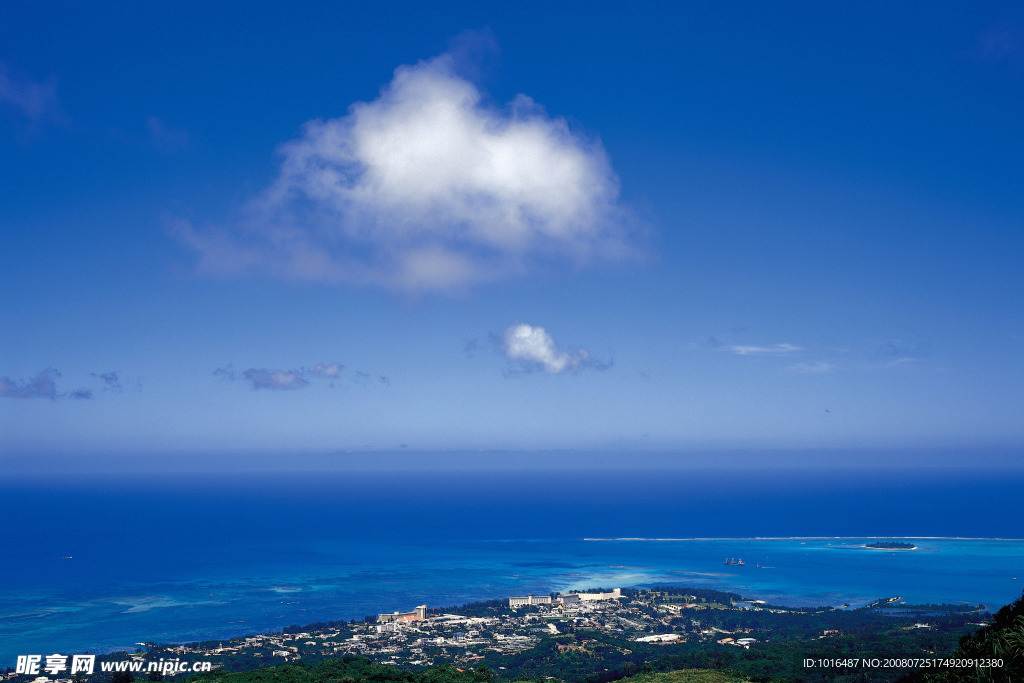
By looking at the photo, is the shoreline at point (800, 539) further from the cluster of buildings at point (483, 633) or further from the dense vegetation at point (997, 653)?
the dense vegetation at point (997, 653)

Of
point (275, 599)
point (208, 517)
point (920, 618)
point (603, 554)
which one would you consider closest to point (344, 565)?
point (275, 599)

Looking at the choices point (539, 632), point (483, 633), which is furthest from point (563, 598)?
point (483, 633)

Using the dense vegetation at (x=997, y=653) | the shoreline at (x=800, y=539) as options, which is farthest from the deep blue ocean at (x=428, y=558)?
the dense vegetation at (x=997, y=653)

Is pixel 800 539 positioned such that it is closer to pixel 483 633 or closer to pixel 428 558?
pixel 428 558

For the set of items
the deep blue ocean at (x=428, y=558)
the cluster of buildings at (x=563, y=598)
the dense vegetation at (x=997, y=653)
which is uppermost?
the dense vegetation at (x=997, y=653)

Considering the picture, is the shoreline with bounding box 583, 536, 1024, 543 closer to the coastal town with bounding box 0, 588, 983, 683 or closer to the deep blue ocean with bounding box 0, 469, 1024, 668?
the deep blue ocean with bounding box 0, 469, 1024, 668

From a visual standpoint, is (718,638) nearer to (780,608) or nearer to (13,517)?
(780,608)

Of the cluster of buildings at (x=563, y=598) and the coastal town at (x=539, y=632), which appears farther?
the cluster of buildings at (x=563, y=598)

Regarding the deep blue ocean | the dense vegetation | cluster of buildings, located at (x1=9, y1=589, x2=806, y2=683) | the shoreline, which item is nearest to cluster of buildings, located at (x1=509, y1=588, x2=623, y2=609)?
cluster of buildings, located at (x1=9, y1=589, x2=806, y2=683)
